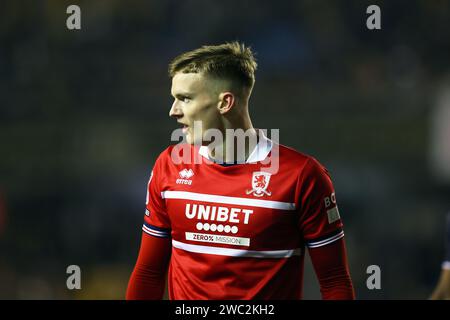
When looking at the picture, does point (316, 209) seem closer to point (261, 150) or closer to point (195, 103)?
point (261, 150)

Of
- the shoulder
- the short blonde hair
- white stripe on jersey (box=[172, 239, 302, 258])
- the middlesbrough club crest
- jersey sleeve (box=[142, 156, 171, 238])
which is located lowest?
white stripe on jersey (box=[172, 239, 302, 258])

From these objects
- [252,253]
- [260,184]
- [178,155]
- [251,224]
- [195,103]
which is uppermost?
[195,103]

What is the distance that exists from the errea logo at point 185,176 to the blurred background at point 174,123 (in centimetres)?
687

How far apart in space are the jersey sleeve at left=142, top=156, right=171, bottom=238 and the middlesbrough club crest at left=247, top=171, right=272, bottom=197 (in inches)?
17.9

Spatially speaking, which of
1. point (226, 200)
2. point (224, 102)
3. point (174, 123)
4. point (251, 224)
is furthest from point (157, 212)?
point (174, 123)

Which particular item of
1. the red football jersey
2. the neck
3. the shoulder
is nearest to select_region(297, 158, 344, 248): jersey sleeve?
the red football jersey

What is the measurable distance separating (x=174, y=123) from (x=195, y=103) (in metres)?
7.73

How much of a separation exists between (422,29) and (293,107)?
2.38 meters

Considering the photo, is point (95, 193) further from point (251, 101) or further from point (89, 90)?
point (251, 101)

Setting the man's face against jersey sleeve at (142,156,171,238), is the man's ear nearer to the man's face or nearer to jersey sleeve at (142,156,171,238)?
the man's face

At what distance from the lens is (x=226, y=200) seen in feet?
11.8

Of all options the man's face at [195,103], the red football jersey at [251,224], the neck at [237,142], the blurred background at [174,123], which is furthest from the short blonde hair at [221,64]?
the blurred background at [174,123]

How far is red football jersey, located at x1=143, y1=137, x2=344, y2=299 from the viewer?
11.4ft

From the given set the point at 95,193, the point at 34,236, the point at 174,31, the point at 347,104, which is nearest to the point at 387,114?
the point at 347,104
